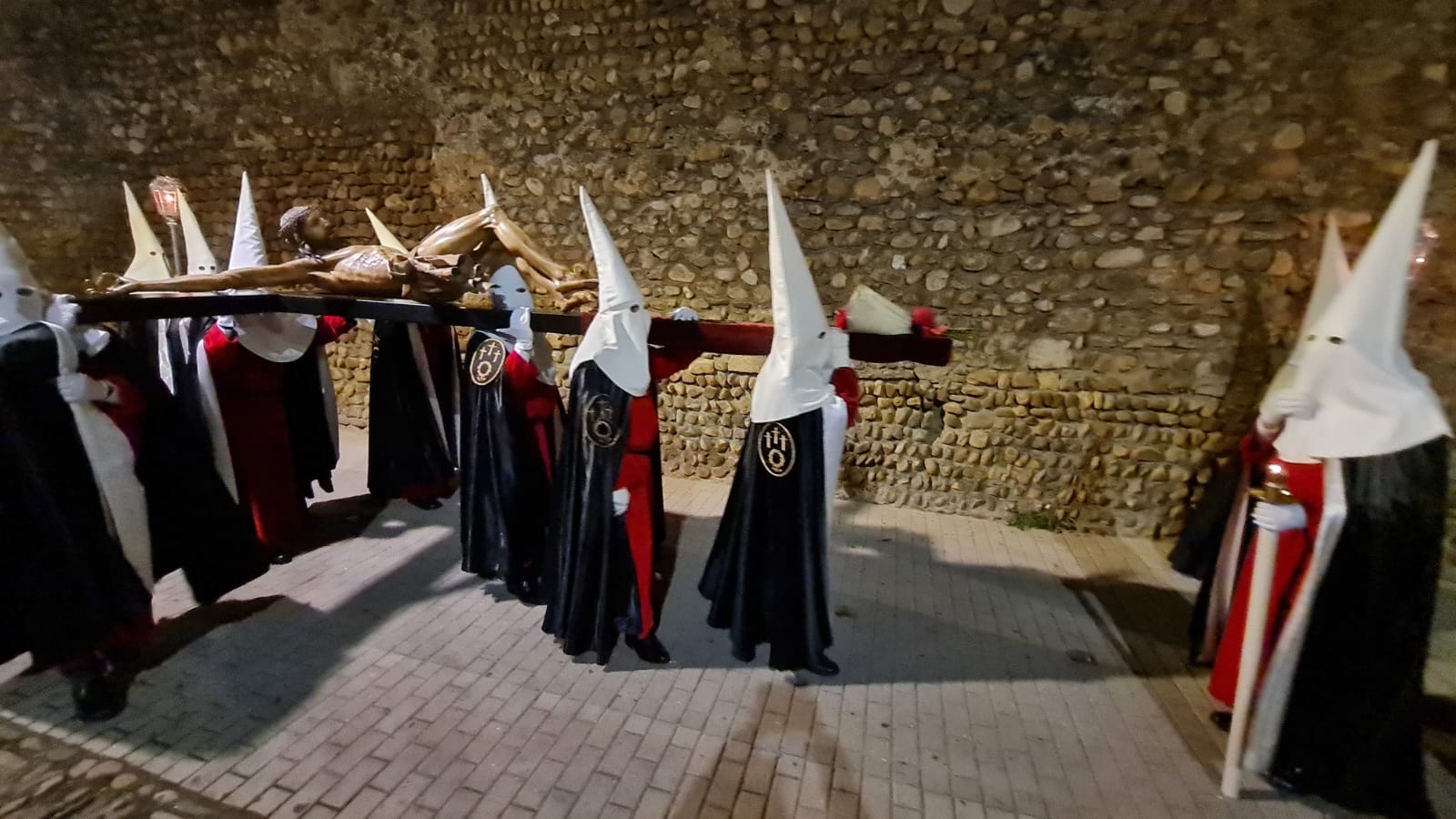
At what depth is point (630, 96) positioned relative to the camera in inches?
225

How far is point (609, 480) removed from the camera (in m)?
3.13

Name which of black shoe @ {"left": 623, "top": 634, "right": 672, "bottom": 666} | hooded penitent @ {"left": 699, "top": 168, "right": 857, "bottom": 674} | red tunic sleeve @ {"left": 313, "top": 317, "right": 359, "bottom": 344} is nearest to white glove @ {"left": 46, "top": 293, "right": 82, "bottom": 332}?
red tunic sleeve @ {"left": 313, "top": 317, "right": 359, "bottom": 344}

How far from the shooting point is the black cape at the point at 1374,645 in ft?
7.65

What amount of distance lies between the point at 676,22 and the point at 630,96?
688 millimetres

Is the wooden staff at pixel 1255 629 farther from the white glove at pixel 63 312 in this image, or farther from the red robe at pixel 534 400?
the white glove at pixel 63 312

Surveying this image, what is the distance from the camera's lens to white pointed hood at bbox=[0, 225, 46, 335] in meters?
2.82

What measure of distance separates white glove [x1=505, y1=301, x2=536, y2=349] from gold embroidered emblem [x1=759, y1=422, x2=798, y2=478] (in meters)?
1.46

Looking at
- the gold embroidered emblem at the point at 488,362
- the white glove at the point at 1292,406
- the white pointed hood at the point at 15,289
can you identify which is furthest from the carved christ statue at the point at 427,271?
the white glove at the point at 1292,406

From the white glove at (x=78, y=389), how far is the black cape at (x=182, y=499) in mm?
245

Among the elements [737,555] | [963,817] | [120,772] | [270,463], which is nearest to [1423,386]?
[963,817]

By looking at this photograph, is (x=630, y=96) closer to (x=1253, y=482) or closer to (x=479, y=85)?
(x=479, y=85)

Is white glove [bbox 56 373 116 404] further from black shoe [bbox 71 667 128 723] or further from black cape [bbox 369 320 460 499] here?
black cape [bbox 369 320 460 499]

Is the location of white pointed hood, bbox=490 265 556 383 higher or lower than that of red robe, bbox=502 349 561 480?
higher

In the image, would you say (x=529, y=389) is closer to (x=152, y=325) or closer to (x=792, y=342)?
(x=792, y=342)
